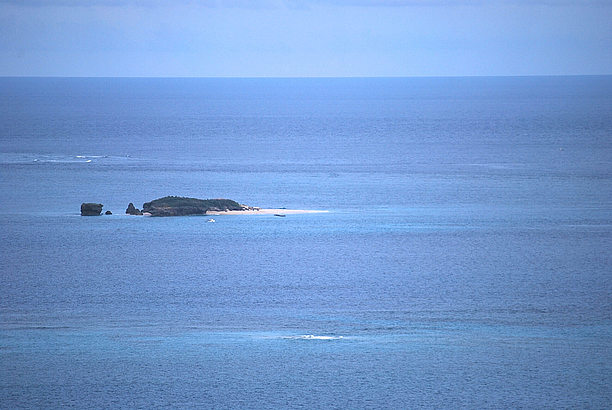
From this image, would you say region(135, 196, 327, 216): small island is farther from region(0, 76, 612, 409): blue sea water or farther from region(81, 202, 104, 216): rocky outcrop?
region(81, 202, 104, 216): rocky outcrop

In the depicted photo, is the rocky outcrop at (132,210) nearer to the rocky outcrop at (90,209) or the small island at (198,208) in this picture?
the small island at (198,208)

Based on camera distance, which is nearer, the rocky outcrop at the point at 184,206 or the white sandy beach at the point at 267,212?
the rocky outcrop at the point at 184,206

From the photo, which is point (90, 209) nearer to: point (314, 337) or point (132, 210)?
point (132, 210)

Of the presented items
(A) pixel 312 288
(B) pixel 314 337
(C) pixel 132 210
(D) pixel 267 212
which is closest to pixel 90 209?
(C) pixel 132 210

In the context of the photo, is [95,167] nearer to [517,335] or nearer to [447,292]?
[447,292]

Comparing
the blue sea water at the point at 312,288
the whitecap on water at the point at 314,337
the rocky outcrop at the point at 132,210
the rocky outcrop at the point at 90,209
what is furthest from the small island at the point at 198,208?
the whitecap on water at the point at 314,337

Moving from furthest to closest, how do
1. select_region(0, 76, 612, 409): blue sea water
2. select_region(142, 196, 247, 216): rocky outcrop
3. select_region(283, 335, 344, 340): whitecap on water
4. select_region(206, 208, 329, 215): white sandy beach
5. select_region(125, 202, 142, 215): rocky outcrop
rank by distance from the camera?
select_region(206, 208, 329, 215): white sandy beach → select_region(142, 196, 247, 216): rocky outcrop → select_region(125, 202, 142, 215): rocky outcrop → select_region(283, 335, 344, 340): whitecap on water → select_region(0, 76, 612, 409): blue sea water

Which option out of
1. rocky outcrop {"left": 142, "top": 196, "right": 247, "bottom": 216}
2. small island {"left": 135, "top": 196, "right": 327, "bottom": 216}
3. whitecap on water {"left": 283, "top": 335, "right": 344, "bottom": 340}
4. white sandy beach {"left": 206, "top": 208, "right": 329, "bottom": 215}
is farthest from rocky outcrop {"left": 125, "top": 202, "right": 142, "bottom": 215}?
whitecap on water {"left": 283, "top": 335, "right": 344, "bottom": 340}
